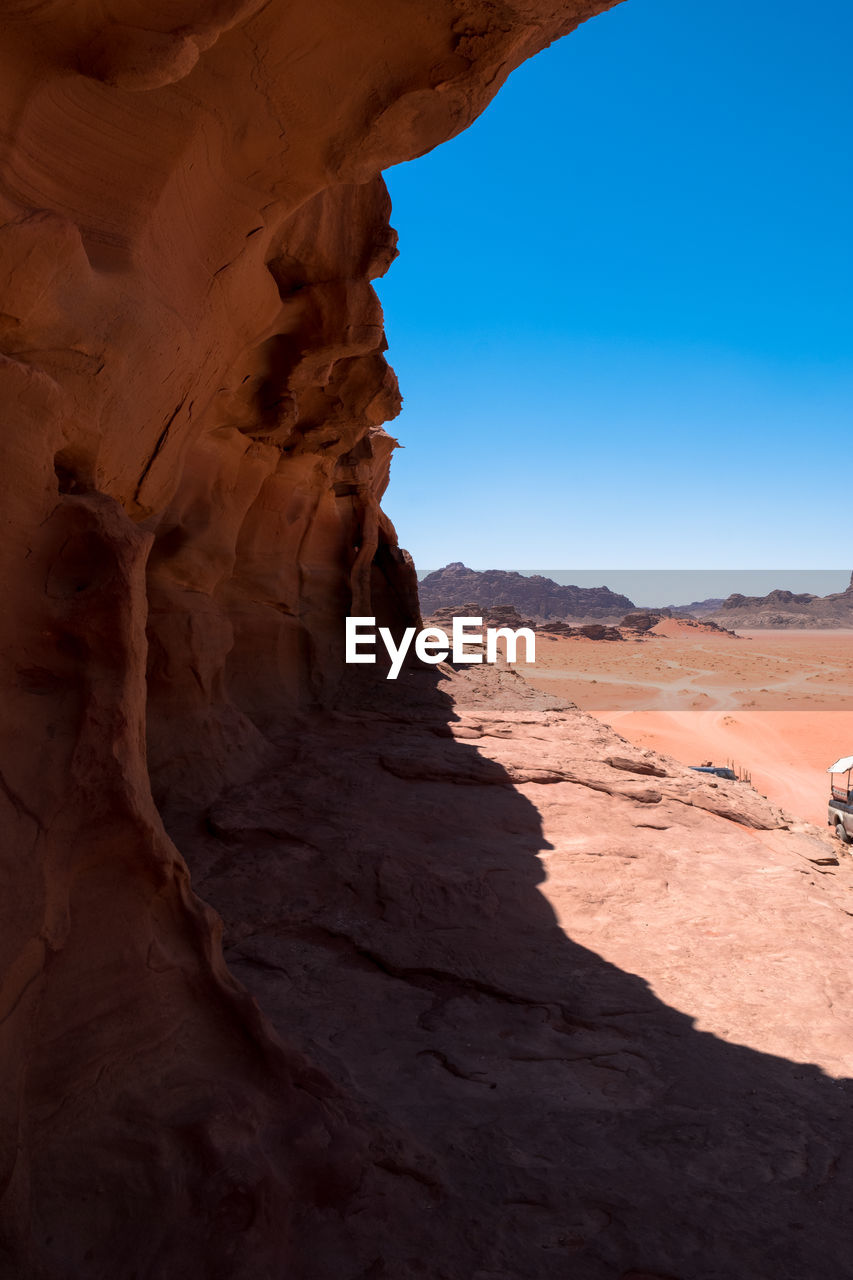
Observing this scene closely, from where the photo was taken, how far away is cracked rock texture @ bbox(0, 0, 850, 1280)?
285cm

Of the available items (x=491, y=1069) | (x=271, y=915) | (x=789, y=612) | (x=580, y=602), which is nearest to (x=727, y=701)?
(x=271, y=915)

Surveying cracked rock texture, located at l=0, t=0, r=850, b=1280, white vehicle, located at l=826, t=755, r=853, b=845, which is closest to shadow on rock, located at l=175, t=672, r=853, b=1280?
cracked rock texture, located at l=0, t=0, r=850, b=1280

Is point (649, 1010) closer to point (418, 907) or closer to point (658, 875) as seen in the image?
point (418, 907)

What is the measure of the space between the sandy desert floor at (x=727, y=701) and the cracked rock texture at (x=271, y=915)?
14.9 metres

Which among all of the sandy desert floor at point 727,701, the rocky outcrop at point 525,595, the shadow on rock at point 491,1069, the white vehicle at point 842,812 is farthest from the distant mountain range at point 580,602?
the shadow on rock at point 491,1069

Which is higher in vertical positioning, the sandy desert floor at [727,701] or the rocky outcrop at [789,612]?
the rocky outcrop at [789,612]

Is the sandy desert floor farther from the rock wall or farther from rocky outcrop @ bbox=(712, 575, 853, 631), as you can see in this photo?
rocky outcrop @ bbox=(712, 575, 853, 631)

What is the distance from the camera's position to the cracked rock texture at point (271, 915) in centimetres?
285

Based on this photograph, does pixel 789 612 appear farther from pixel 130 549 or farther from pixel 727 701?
pixel 130 549

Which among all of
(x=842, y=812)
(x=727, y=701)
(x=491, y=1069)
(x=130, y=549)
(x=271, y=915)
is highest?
(x=130, y=549)

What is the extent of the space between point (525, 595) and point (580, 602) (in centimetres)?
1162

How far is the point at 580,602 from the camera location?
124m

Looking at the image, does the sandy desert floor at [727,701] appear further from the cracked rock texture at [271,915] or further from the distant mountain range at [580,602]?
the distant mountain range at [580,602]

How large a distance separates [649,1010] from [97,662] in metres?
3.98
